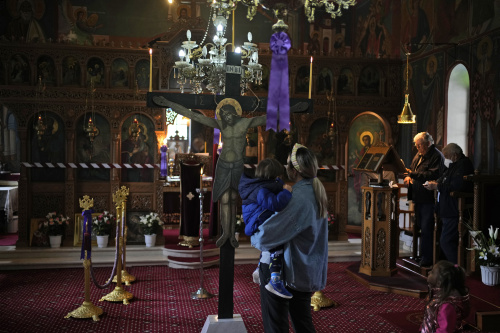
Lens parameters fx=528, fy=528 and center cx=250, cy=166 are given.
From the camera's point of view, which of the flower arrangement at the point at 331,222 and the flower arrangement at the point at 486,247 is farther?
the flower arrangement at the point at 331,222

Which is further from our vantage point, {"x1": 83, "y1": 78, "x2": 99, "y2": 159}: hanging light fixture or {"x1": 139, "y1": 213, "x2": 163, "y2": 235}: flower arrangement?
{"x1": 83, "y1": 78, "x2": 99, "y2": 159}: hanging light fixture

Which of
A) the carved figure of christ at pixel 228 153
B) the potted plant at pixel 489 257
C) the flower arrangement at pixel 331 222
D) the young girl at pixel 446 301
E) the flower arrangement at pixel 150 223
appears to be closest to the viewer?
the young girl at pixel 446 301

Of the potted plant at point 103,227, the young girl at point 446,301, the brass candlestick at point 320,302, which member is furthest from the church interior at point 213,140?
the young girl at point 446,301

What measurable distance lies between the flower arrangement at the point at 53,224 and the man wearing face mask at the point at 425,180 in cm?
621

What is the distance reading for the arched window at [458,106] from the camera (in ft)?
31.3

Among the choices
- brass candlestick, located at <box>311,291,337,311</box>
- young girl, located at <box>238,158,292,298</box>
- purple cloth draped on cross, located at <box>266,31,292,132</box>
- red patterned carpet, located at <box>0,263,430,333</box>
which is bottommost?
red patterned carpet, located at <box>0,263,430,333</box>

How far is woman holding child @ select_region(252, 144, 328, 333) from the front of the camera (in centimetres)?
339

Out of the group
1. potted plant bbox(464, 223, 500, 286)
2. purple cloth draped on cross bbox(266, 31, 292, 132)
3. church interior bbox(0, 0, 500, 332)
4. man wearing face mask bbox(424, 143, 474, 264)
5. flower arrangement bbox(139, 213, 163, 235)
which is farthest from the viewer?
flower arrangement bbox(139, 213, 163, 235)

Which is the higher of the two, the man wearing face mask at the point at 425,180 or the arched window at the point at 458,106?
the arched window at the point at 458,106

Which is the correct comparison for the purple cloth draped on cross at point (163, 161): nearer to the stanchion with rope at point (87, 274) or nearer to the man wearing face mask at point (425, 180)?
the stanchion with rope at point (87, 274)

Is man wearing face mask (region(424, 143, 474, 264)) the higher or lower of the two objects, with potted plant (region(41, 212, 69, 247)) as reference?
higher

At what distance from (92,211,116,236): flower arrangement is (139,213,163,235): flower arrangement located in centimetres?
58

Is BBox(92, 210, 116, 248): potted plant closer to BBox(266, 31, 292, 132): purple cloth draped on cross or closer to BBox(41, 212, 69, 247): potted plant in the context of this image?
BBox(41, 212, 69, 247): potted plant

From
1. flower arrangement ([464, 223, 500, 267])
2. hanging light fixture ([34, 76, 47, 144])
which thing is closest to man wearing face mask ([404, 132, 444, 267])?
flower arrangement ([464, 223, 500, 267])
